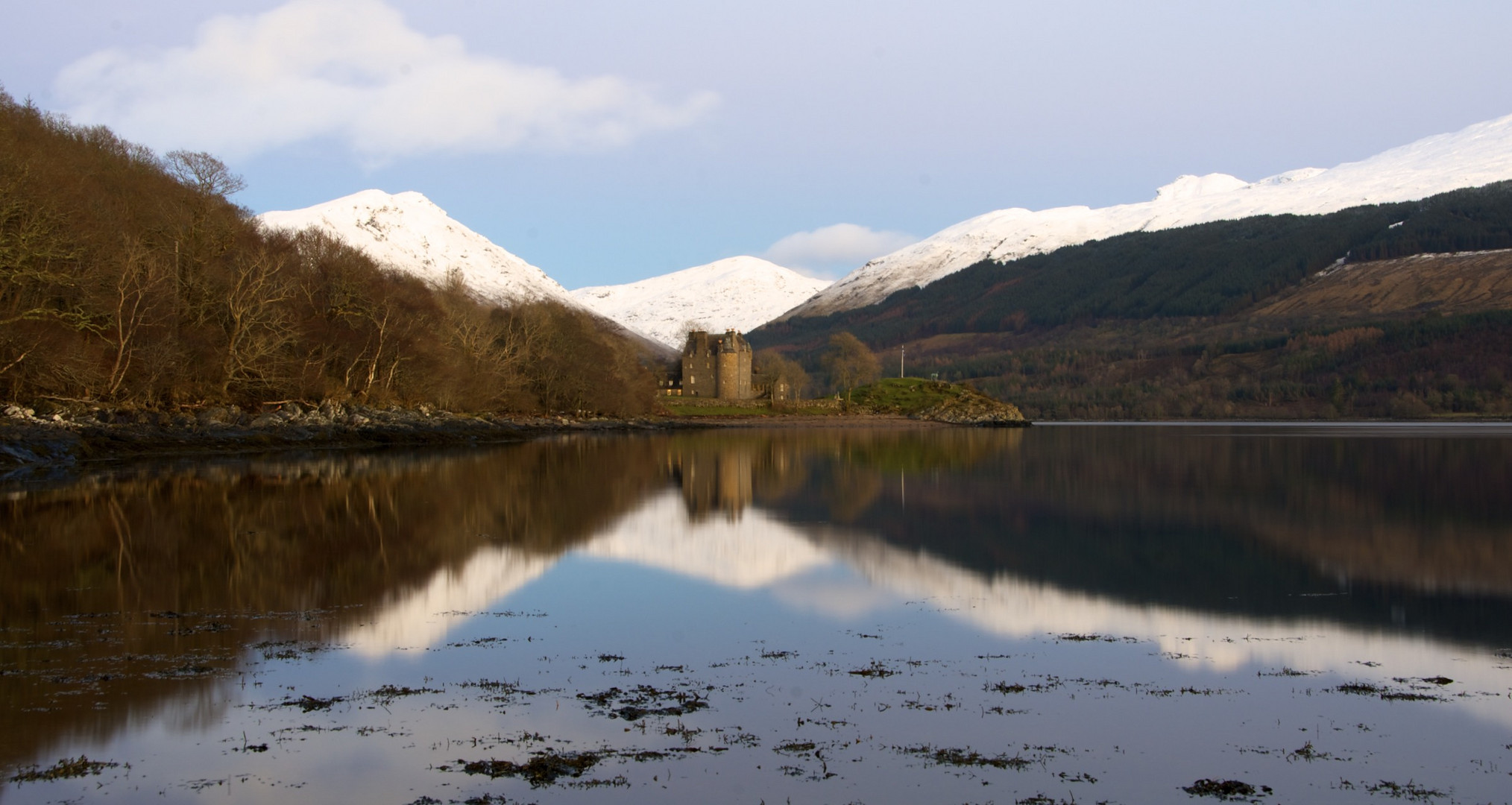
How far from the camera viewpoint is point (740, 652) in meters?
10.7

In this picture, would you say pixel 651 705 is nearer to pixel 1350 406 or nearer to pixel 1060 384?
pixel 1350 406

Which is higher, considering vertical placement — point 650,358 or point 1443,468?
point 650,358

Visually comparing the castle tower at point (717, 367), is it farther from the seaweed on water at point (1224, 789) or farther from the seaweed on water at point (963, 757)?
the seaweed on water at point (1224, 789)

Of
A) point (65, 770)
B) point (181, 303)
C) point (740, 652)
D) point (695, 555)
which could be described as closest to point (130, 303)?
point (181, 303)

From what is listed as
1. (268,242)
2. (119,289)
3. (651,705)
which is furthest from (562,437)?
(651,705)

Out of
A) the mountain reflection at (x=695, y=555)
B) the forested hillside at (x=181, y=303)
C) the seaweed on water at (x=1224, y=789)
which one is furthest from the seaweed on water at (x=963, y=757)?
the forested hillside at (x=181, y=303)

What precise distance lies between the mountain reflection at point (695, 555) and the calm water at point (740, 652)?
0.09 metres

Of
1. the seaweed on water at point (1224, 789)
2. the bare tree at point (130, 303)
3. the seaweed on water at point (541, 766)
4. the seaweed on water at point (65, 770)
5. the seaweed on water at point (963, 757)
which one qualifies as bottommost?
the seaweed on water at point (1224, 789)

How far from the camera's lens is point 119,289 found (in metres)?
38.2

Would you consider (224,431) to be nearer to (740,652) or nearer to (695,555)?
(695,555)

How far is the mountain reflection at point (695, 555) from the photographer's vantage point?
10.8m

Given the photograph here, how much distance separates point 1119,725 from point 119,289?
132 feet

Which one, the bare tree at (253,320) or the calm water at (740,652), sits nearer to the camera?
the calm water at (740,652)

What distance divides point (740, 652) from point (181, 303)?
42659 millimetres
